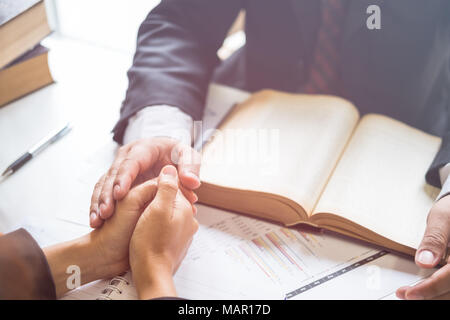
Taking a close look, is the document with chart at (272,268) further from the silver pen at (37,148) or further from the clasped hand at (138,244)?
the silver pen at (37,148)

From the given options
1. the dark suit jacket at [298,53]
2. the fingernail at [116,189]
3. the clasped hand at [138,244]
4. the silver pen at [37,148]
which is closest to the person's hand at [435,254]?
the dark suit jacket at [298,53]

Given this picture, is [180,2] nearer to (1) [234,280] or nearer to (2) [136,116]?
(2) [136,116]

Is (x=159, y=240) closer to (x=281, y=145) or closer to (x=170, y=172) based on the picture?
(x=170, y=172)

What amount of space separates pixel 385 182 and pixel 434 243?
17 cm

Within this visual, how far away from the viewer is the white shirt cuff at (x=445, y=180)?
2.45 ft

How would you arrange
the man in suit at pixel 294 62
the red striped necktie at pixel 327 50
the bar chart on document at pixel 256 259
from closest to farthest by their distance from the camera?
the bar chart on document at pixel 256 259 < the man in suit at pixel 294 62 < the red striped necktie at pixel 327 50

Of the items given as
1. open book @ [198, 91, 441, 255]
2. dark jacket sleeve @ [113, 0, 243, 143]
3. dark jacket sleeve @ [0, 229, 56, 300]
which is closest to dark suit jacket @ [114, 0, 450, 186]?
dark jacket sleeve @ [113, 0, 243, 143]

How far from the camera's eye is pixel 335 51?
1129 mm

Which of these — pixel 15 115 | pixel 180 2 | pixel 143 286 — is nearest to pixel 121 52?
pixel 180 2

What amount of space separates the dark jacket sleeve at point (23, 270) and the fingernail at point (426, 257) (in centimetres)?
53

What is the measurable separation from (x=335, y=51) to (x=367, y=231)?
0.57m

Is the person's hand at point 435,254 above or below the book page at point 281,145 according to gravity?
below

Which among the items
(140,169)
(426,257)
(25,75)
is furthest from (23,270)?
(426,257)
